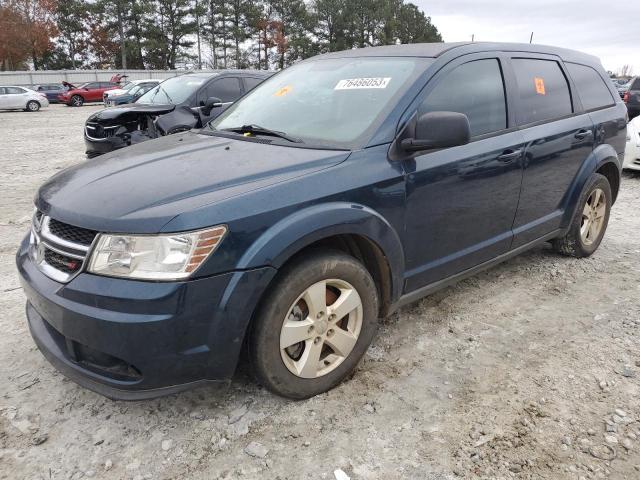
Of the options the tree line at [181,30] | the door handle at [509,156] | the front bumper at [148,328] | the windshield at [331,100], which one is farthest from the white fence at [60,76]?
the front bumper at [148,328]

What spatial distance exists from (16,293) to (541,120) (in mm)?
4001

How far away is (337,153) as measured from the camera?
2564 mm

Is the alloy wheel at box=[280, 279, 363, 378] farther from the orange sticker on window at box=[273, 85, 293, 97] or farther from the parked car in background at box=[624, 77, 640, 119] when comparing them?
the parked car in background at box=[624, 77, 640, 119]

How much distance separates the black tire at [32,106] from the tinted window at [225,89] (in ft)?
73.1

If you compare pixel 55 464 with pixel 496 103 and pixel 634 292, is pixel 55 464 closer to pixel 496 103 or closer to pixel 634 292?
pixel 496 103

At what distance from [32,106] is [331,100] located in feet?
93.2

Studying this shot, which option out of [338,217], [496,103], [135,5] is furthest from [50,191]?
[135,5]

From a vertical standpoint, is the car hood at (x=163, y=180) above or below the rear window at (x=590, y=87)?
below

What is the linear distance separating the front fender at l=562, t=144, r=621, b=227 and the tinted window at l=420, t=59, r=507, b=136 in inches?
41.6

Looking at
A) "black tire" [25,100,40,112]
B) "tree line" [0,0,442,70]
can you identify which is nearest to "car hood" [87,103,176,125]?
"black tire" [25,100,40,112]

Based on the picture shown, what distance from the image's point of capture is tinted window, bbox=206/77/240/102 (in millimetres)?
8500

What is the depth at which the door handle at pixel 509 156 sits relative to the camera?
10.6 feet

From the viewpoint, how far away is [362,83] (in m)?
3.02

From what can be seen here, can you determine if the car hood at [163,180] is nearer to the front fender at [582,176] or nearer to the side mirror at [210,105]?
the front fender at [582,176]
